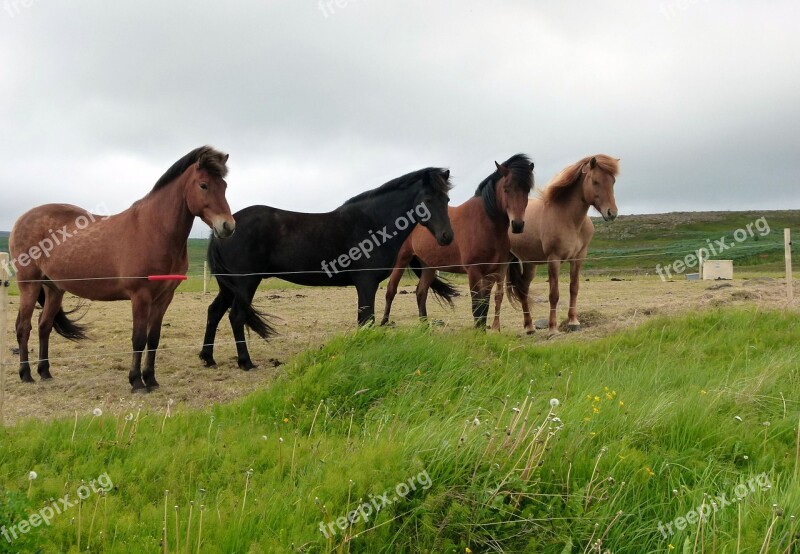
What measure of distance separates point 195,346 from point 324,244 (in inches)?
84.5

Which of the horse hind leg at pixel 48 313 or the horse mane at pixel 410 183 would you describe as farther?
the horse mane at pixel 410 183

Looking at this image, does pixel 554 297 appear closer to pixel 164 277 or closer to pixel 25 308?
pixel 164 277

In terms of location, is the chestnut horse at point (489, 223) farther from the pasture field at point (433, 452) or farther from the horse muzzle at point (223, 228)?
the horse muzzle at point (223, 228)

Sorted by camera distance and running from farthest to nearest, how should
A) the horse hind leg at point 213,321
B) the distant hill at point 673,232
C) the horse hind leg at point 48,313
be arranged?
1. the distant hill at point 673,232
2. the horse hind leg at point 213,321
3. the horse hind leg at point 48,313

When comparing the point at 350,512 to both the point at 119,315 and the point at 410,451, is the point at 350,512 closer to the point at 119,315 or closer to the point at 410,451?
the point at 410,451

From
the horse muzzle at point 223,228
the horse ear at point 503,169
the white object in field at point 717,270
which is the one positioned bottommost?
the white object in field at point 717,270

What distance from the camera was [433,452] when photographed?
3328 millimetres

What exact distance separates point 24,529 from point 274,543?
110 cm

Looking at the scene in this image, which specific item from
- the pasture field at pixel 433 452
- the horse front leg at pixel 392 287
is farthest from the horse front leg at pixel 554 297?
the horse front leg at pixel 392 287

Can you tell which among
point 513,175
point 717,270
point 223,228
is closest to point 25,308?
point 223,228

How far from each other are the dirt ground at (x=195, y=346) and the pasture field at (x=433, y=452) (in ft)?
0.26

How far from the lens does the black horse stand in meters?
7.18

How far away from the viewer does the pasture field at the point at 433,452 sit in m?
2.86

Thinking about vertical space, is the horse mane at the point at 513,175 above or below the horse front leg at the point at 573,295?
above
